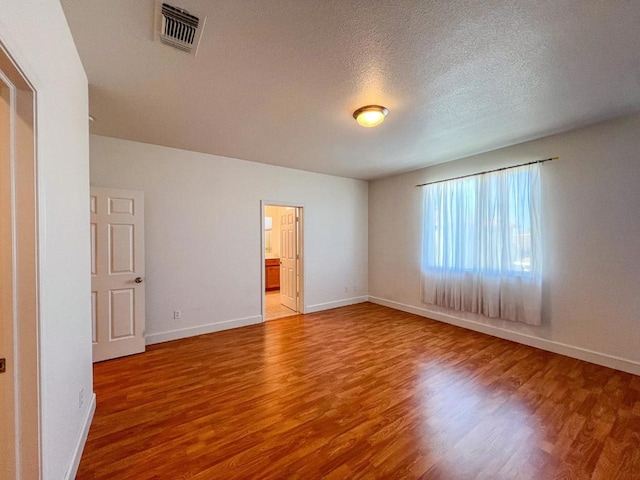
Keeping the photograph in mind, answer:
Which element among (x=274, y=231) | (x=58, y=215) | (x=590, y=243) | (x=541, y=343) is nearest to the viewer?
(x=58, y=215)

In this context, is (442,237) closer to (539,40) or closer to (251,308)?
(539,40)

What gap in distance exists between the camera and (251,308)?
172 inches

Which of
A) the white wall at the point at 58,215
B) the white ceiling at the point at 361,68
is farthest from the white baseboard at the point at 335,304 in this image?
the white wall at the point at 58,215

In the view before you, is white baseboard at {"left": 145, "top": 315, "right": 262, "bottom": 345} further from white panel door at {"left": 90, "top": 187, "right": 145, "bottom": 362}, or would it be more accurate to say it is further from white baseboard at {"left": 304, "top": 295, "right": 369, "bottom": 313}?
white baseboard at {"left": 304, "top": 295, "right": 369, "bottom": 313}

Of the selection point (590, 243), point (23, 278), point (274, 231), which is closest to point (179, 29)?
point (23, 278)

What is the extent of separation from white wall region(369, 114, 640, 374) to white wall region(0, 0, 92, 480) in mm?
4535

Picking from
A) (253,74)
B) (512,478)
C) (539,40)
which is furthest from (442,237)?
(253,74)

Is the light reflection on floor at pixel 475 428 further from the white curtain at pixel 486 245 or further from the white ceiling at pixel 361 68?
the white ceiling at pixel 361 68

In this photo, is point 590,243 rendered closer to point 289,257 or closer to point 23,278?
point 289,257

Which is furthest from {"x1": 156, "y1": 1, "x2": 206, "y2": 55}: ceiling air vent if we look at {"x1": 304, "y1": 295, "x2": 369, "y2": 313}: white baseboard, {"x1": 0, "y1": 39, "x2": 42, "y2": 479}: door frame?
{"x1": 304, "y1": 295, "x2": 369, "y2": 313}: white baseboard

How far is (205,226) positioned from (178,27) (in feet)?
8.94

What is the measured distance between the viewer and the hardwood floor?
1.64m

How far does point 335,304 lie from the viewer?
5367 mm

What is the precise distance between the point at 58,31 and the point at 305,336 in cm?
365
